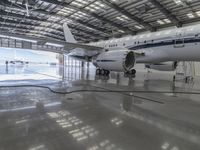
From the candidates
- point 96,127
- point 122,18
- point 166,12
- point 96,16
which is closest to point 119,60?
point 96,127

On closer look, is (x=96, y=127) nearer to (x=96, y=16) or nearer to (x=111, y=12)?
(x=111, y=12)

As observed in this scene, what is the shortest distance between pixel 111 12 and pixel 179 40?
10.9 metres

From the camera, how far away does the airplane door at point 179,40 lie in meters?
7.56

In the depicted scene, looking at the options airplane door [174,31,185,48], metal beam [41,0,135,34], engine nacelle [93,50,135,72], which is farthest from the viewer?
metal beam [41,0,135,34]

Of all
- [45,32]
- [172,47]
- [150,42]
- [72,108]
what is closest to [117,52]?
[150,42]

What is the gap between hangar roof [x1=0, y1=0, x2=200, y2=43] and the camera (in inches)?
560

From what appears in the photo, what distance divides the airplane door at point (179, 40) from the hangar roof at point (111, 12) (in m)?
6.99

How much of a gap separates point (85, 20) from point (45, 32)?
11.4m

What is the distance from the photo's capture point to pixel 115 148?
167 cm

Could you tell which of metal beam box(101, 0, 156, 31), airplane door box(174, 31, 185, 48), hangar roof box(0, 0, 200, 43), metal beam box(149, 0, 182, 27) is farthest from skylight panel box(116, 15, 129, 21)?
airplane door box(174, 31, 185, 48)

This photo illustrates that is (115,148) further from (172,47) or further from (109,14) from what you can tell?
(109,14)

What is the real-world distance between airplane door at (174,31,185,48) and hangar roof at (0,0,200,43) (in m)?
6.99

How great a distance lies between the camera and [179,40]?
7.68 metres

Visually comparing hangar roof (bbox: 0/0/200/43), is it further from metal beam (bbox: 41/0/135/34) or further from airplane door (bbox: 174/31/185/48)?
airplane door (bbox: 174/31/185/48)
